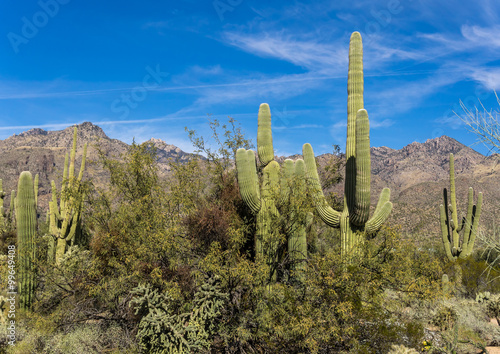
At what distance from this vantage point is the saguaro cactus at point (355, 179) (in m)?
9.70

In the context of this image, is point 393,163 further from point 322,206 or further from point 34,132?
point 34,132

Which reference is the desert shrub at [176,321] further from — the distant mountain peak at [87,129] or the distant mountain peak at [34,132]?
the distant mountain peak at [34,132]

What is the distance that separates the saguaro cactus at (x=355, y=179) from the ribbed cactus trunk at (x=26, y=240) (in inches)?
352

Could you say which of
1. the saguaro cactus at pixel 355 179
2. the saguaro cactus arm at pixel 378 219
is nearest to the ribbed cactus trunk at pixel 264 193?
the saguaro cactus at pixel 355 179

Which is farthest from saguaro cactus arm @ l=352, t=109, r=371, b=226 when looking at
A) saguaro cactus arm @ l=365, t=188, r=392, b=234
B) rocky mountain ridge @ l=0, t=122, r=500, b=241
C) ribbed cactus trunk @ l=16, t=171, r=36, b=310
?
rocky mountain ridge @ l=0, t=122, r=500, b=241

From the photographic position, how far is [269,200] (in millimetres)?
11297

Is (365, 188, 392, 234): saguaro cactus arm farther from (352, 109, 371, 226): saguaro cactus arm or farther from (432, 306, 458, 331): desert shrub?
(432, 306, 458, 331): desert shrub

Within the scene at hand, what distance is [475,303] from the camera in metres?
12.8

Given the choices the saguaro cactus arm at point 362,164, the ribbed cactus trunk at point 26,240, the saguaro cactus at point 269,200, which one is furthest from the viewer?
the ribbed cactus trunk at point 26,240

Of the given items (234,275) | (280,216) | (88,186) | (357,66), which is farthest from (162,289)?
(357,66)

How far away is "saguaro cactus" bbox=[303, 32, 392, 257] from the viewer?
9.70m

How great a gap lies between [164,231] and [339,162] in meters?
11.4

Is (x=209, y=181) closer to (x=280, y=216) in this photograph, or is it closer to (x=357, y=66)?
(x=280, y=216)

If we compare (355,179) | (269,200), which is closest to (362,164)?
(355,179)
